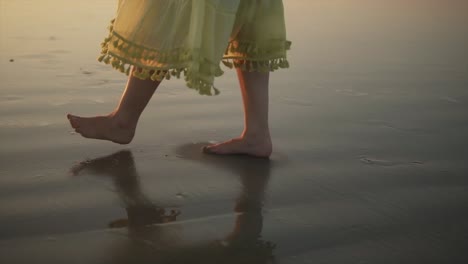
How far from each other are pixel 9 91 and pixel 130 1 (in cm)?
92

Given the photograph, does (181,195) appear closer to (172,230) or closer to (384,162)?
(172,230)

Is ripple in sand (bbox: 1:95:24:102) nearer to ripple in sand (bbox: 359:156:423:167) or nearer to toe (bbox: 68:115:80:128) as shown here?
toe (bbox: 68:115:80:128)

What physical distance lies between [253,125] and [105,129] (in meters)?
0.47

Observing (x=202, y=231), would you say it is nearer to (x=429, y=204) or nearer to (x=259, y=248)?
(x=259, y=248)

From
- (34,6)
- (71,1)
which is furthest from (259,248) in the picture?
(71,1)

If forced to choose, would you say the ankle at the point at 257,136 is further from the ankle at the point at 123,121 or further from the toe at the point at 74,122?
the toe at the point at 74,122

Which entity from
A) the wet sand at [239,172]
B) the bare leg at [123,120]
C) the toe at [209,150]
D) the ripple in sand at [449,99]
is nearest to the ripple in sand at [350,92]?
the wet sand at [239,172]

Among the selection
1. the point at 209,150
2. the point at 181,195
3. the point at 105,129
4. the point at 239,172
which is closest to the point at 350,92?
the point at 209,150

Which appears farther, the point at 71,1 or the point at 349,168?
the point at 71,1

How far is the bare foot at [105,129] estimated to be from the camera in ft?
6.07

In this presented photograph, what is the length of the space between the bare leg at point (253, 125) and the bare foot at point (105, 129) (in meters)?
0.25

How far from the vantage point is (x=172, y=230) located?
1285mm

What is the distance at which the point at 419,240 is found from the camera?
1279 mm

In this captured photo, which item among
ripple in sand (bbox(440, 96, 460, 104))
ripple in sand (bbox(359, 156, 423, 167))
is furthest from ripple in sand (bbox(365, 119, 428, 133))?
ripple in sand (bbox(440, 96, 460, 104))
